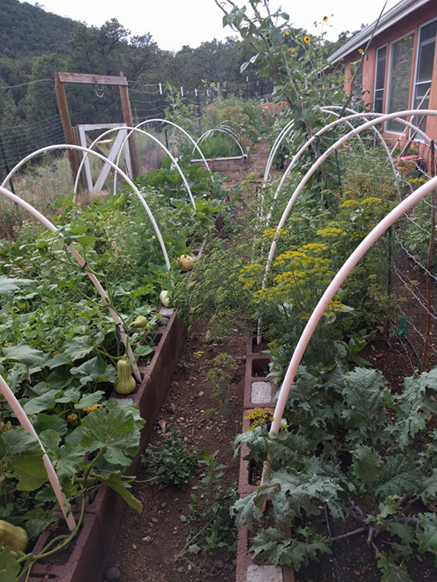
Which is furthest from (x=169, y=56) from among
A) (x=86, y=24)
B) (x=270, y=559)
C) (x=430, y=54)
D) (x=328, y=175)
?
(x=270, y=559)

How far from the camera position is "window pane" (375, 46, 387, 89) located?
930 centimetres

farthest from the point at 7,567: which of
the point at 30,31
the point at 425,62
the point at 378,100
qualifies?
the point at 30,31

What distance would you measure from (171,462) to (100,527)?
53 centimetres

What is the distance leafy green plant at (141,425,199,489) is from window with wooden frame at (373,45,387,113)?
9600 millimetres

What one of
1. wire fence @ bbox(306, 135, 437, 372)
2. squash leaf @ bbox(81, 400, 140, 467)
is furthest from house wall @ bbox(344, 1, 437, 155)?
squash leaf @ bbox(81, 400, 140, 467)

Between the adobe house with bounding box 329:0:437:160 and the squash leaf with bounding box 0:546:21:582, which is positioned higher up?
the adobe house with bounding box 329:0:437:160

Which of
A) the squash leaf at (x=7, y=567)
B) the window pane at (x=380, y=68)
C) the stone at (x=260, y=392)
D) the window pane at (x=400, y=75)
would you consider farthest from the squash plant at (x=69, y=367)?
the window pane at (x=380, y=68)

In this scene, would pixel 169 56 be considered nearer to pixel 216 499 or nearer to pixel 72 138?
pixel 72 138

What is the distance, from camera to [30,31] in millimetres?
16141

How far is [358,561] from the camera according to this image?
1495mm

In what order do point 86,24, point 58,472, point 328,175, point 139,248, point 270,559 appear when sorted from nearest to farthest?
point 270,559
point 58,472
point 139,248
point 328,175
point 86,24

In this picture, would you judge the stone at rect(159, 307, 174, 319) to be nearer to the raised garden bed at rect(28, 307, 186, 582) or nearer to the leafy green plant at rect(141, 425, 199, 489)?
the raised garden bed at rect(28, 307, 186, 582)

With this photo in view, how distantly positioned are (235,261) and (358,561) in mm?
1870

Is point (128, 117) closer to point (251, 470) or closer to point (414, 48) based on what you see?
point (414, 48)
